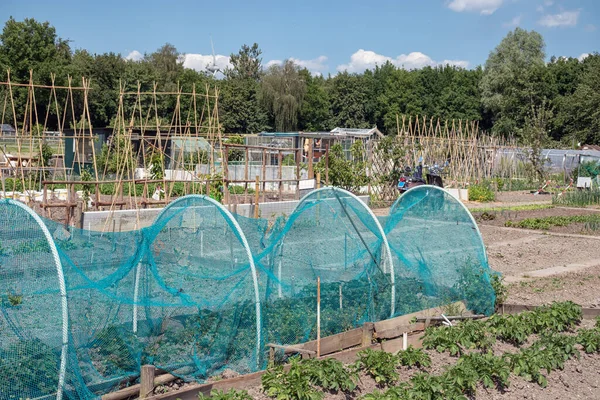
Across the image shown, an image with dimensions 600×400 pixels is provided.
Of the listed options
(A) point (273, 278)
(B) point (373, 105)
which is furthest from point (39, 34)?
(A) point (273, 278)

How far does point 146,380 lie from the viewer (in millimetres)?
5570

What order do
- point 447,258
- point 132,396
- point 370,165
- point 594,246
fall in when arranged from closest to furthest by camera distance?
point 132,396, point 447,258, point 594,246, point 370,165

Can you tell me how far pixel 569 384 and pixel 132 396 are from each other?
4116mm

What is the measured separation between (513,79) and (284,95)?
65.2 ft

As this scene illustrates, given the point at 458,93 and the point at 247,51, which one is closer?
the point at 458,93

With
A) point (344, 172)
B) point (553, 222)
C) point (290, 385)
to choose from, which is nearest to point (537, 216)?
point (553, 222)

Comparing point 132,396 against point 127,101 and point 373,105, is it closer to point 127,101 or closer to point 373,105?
point 127,101

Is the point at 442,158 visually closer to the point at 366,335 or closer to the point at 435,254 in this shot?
the point at 435,254

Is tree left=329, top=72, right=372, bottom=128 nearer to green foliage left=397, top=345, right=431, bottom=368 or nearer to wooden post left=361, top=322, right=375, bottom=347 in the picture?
wooden post left=361, top=322, right=375, bottom=347

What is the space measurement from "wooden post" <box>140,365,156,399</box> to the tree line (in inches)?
1709

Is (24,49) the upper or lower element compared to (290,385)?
upper

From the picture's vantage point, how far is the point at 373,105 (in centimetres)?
6625

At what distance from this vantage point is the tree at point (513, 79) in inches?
2144

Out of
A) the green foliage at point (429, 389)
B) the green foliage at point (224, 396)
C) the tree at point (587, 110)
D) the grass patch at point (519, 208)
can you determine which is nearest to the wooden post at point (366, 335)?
the green foliage at point (429, 389)
